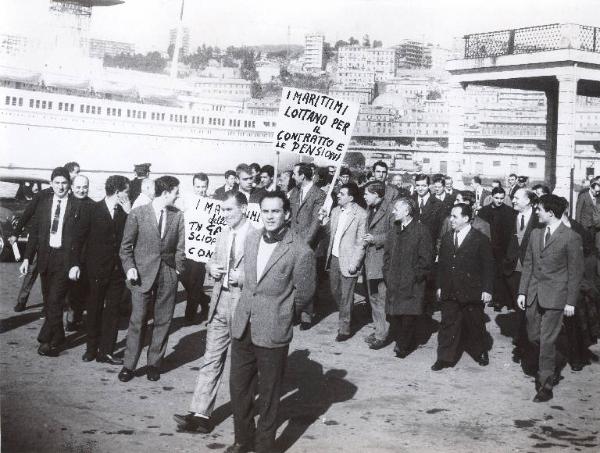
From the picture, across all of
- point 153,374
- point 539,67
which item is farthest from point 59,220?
point 539,67

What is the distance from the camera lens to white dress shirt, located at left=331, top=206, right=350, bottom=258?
26.1ft

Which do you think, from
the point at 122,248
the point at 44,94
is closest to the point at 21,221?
the point at 122,248

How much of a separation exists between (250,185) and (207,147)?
4724 centimetres

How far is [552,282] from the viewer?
588 cm

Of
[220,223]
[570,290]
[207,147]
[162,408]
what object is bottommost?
[162,408]

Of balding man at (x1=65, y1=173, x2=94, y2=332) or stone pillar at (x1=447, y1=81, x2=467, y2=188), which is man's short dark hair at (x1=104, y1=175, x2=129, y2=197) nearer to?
balding man at (x1=65, y1=173, x2=94, y2=332)

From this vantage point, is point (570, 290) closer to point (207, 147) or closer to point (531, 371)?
point (531, 371)

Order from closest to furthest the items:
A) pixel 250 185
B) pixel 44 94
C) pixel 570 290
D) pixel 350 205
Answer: pixel 570 290, pixel 350 205, pixel 250 185, pixel 44 94

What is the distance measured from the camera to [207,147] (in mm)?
55625

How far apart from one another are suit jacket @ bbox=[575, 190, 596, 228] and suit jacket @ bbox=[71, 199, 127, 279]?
708 centimetres

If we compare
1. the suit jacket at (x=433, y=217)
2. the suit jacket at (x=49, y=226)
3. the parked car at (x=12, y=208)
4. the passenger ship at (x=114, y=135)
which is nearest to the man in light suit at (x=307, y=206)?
the suit jacket at (x=433, y=217)

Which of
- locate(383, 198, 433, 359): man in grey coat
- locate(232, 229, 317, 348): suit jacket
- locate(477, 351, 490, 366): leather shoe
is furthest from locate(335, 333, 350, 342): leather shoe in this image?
locate(232, 229, 317, 348): suit jacket

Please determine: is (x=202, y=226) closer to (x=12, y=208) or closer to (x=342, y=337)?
(x=342, y=337)

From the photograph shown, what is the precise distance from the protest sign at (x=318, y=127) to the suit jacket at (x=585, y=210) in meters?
4.58
